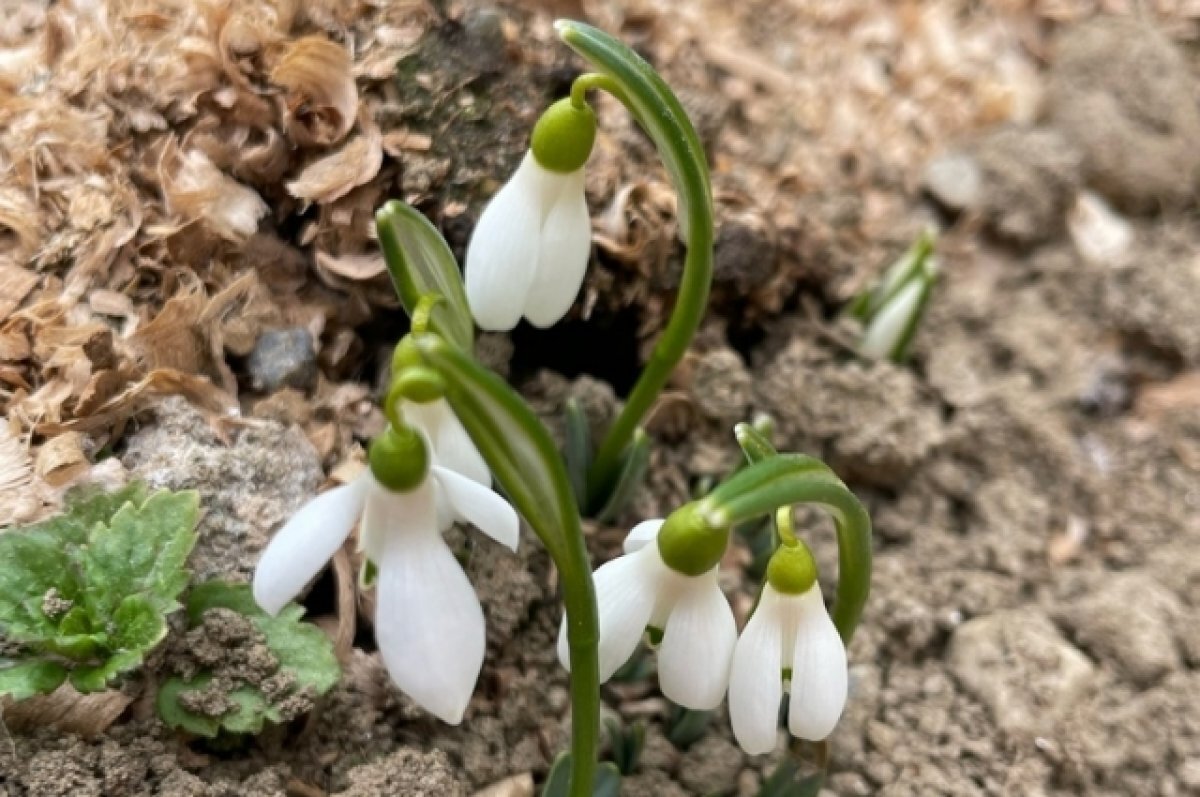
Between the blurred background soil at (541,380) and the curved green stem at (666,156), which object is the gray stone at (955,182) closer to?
the blurred background soil at (541,380)

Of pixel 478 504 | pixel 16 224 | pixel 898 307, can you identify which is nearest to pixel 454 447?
pixel 478 504

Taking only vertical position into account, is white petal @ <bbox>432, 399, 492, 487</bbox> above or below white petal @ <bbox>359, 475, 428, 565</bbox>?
below

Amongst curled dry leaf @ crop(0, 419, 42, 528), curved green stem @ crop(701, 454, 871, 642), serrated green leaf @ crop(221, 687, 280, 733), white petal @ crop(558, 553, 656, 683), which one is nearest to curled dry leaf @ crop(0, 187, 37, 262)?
curled dry leaf @ crop(0, 419, 42, 528)

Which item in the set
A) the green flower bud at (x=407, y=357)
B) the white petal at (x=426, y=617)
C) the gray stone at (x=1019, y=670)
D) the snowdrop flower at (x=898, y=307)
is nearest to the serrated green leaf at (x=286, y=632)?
the white petal at (x=426, y=617)

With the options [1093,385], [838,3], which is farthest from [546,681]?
[838,3]

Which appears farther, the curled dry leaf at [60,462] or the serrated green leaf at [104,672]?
the curled dry leaf at [60,462]

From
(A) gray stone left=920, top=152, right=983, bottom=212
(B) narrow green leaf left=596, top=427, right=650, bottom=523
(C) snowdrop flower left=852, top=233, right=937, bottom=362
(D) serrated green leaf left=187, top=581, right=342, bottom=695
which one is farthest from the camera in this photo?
(A) gray stone left=920, top=152, right=983, bottom=212

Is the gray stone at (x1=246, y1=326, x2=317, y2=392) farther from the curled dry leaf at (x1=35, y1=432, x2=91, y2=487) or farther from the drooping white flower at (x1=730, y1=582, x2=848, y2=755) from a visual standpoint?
the drooping white flower at (x1=730, y1=582, x2=848, y2=755)
